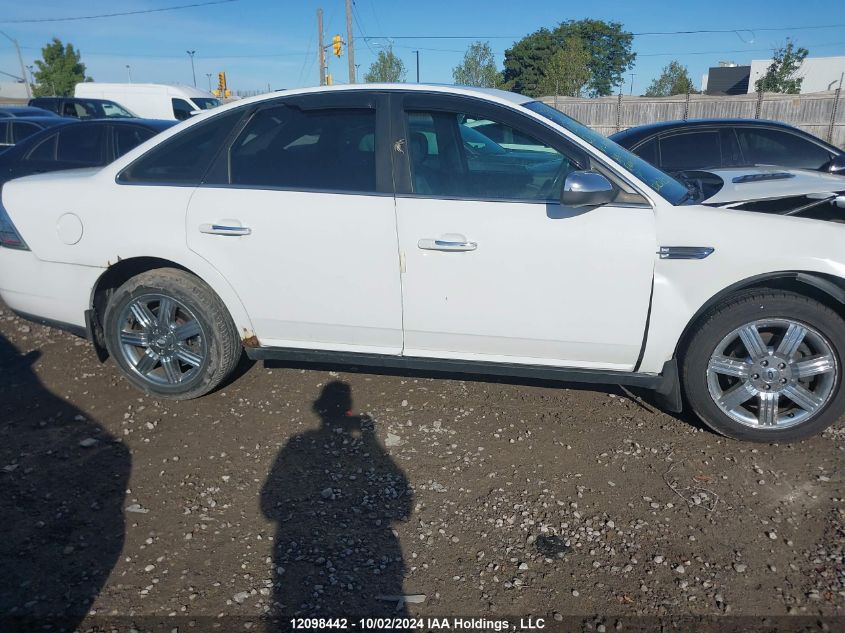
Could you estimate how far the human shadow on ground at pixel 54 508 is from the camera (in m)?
2.48

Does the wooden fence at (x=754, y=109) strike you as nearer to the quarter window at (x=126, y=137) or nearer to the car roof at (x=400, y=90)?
the quarter window at (x=126, y=137)

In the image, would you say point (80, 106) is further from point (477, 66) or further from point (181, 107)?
point (477, 66)

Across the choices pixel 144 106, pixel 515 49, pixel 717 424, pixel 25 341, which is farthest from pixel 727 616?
pixel 515 49

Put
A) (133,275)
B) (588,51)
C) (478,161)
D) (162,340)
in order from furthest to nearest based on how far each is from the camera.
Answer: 1. (588,51)
2. (133,275)
3. (162,340)
4. (478,161)

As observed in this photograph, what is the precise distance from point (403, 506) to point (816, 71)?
7174 centimetres

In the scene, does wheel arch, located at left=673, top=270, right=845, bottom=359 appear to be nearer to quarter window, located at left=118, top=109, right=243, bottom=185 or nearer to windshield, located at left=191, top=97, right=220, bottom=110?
quarter window, located at left=118, top=109, right=243, bottom=185

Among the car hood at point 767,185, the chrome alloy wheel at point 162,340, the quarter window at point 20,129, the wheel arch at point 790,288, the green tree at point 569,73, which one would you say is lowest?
the chrome alloy wheel at point 162,340

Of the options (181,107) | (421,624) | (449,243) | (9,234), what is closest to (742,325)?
(449,243)

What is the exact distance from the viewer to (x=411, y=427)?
3764 millimetres

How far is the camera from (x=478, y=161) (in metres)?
3.60

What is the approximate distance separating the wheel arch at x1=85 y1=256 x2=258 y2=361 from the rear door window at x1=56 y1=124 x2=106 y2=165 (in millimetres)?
4931

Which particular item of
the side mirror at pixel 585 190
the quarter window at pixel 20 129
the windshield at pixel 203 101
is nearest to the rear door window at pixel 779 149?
the side mirror at pixel 585 190

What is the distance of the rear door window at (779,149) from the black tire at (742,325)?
15.8 ft

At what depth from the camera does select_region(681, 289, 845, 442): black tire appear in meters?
3.30
